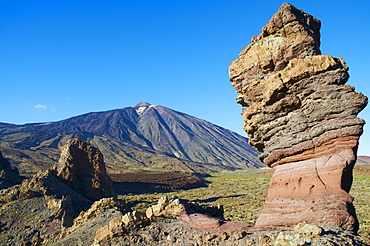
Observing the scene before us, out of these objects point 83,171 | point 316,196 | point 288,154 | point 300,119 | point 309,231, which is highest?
point 300,119

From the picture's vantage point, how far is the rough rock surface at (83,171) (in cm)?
2425

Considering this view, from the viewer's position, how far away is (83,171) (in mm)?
25688

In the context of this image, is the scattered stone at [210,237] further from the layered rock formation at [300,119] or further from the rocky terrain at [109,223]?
the layered rock formation at [300,119]

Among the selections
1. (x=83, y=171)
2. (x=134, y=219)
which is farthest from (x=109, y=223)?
(x=83, y=171)

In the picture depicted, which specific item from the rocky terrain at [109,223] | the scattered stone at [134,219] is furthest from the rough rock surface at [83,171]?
the scattered stone at [134,219]

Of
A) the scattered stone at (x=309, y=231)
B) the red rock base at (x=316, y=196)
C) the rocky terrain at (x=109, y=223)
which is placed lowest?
the rocky terrain at (x=109, y=223)

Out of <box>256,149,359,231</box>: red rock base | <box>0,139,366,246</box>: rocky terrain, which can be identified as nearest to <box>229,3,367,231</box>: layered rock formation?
<box>256,149,359,231</box>: red rock base

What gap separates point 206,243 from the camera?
8164 mm

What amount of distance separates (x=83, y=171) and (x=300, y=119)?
2107 centimetres

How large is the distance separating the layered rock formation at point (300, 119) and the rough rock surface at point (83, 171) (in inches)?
686

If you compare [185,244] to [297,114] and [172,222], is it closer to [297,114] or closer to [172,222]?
[172,222]

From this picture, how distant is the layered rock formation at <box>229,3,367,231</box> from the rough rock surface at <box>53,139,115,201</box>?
1742 cm

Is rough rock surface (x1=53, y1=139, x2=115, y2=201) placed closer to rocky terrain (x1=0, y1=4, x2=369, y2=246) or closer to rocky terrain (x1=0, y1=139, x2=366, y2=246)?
rocky terrain (x1=0, y1=139, x2=366, y2=246)

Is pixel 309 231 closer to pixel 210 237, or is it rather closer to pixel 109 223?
pixel 210 237
